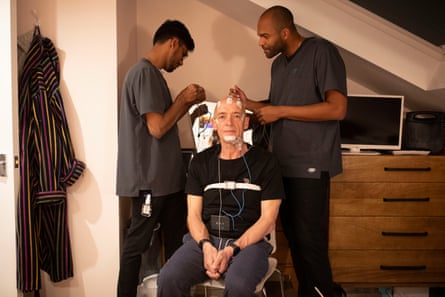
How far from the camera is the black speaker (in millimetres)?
2268

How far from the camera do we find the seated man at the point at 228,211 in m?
1.50

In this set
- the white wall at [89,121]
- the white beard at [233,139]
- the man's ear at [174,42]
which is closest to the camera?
the white beard at [233,139]

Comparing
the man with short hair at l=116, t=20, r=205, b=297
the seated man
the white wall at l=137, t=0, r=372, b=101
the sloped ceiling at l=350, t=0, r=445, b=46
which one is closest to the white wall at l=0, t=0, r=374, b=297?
the man with short hair at l=116, t=20, r=205, b=297

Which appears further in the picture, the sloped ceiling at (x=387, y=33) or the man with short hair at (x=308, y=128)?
the sloped ceiling at (x=387, y=33)

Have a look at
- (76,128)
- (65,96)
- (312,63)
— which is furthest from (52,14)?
(312,63)

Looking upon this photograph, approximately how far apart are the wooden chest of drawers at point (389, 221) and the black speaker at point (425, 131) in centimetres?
12

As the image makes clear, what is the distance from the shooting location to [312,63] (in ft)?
5.76

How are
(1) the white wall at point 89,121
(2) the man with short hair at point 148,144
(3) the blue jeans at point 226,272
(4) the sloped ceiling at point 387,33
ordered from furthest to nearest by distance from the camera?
1. (4) the sloped ceiling at point 387,33
2. (1) the white wall at point 89,121
3. (2) the man with short hair at point 148,144
4. (3) the blue jeans at point 226,272

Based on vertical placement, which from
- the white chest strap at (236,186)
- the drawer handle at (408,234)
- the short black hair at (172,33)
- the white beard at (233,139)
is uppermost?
the short black hair at (172,33)

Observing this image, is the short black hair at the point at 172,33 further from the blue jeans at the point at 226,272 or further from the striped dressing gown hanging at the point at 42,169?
the blue jeans at the point at 226,272

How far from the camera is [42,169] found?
6.30 ft

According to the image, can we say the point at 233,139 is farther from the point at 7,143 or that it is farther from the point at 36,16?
the point at 36,16

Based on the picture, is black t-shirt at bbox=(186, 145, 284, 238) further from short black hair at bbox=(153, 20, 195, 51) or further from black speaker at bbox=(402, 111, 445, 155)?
black speaker at bbox=(402, 111, 445, 155)

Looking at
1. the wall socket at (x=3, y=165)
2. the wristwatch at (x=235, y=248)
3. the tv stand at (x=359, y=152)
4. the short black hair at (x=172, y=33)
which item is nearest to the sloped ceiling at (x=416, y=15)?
the tv stand at (x=359, y=152)
